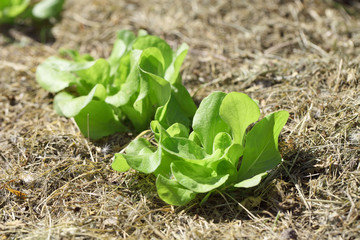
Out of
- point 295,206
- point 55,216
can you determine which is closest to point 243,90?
point 295,206

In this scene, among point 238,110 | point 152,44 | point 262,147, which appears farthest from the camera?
point 152,44

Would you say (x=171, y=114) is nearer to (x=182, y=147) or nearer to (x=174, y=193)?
(x=182, y=147)

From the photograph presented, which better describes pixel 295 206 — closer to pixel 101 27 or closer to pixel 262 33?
pixel 262 33

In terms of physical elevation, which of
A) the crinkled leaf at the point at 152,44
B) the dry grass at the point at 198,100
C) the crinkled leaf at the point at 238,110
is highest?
the crinkled leaf at the point at 152,44

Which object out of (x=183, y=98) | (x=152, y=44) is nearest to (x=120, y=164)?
(x=183, y=98)

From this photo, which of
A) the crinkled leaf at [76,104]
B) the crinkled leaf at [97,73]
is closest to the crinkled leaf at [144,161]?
the crinkled leaf at [76,104]

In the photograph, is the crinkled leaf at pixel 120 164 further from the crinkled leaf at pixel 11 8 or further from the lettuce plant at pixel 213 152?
the crinkled leaf at pixel 11 8

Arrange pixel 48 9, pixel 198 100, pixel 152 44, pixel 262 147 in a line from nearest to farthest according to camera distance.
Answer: pixel 262 147 → pixel 152 44 → pixel 198 100 → pixel 48 9
